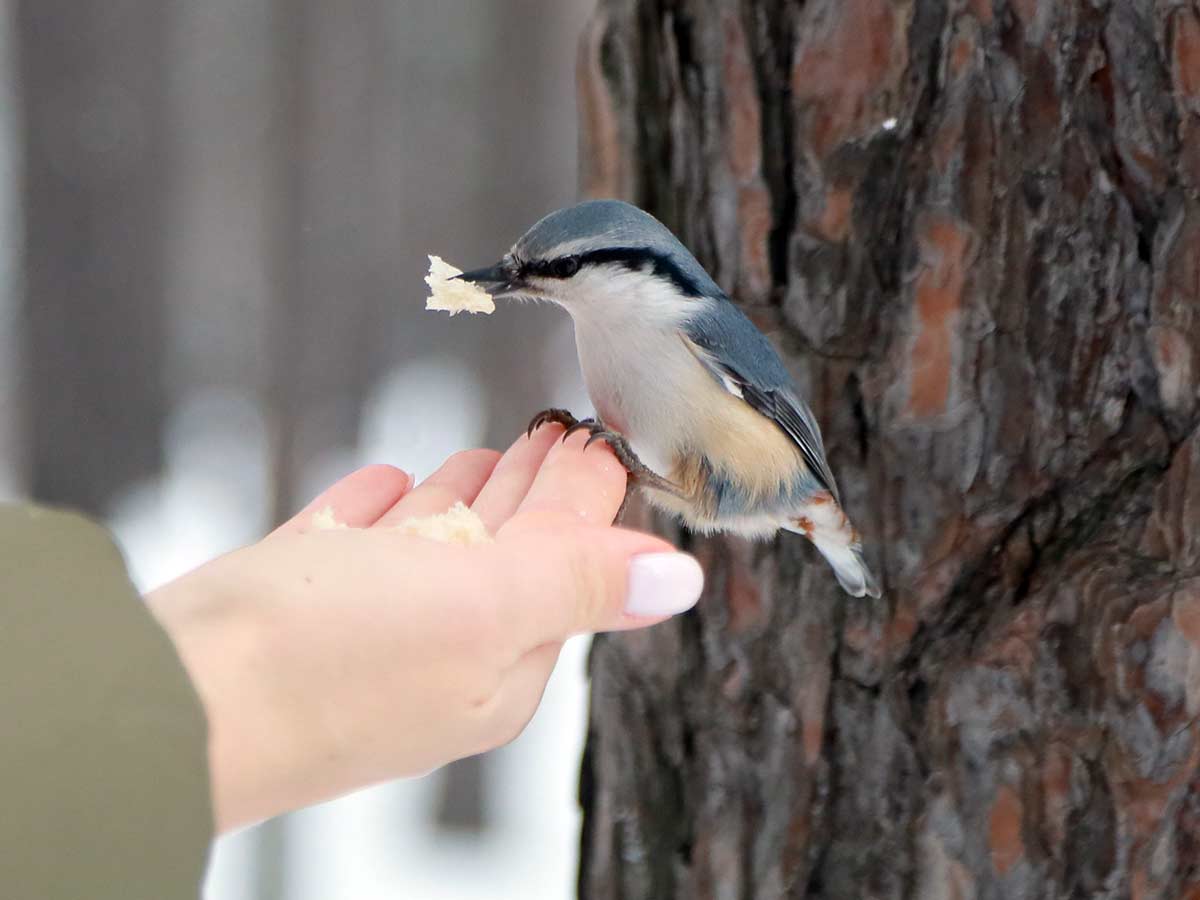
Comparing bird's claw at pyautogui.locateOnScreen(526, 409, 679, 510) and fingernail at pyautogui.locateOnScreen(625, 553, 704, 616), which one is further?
bird's claw at pyautogui.locateOnScreen(526, 409, 679, 510)

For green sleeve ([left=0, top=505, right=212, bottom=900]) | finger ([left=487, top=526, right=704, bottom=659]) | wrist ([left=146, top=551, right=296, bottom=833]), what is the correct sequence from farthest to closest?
finger ([left=487, top=526, right=704, bottom=659]), wrist ([left=146, top=551, right=296, bottom=833]), green sleeve ([left=0, top=505, right=212, bottom=900])

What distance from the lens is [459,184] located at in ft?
7.75

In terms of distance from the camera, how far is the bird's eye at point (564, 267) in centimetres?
138

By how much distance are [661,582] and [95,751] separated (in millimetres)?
473

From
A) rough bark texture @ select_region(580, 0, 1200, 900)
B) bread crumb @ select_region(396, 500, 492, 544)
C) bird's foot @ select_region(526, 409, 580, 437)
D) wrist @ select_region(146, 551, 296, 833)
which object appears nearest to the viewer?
wrist @ select_region(146, 551, 296, 833)

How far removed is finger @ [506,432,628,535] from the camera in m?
1.15

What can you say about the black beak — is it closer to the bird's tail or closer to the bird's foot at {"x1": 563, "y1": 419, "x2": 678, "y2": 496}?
the bird's foot at {"x1": 563, "y1": 419, "x2": 678, "y2": 496}

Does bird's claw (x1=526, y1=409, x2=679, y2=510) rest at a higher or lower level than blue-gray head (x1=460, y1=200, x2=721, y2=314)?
lower

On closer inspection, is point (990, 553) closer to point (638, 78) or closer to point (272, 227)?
point (638, 78)

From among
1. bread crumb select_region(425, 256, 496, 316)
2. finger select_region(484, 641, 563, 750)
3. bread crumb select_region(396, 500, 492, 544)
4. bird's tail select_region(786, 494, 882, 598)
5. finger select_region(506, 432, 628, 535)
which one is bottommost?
finger select_region(484, 641, 563, 750)

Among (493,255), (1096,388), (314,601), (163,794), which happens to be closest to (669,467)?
Answer: (1096,388)

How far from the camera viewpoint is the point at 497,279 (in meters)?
1.39

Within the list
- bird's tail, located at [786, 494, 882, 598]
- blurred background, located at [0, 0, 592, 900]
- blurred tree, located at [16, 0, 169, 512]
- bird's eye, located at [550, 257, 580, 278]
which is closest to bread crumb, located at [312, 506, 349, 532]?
bird's eye, located at [550, 257, 580, 278]

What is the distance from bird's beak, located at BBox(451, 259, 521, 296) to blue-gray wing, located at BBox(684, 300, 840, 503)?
0.67 feet
